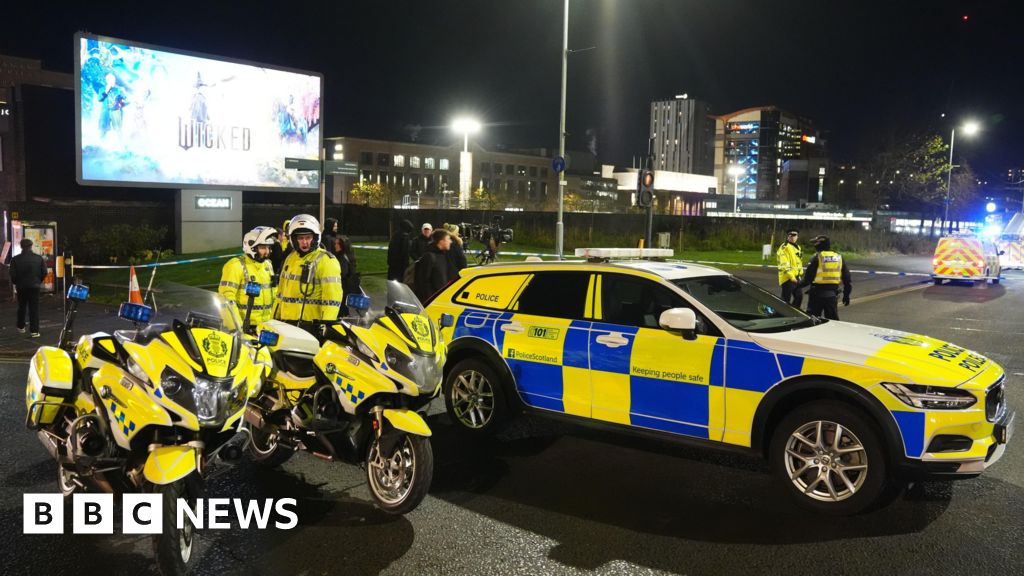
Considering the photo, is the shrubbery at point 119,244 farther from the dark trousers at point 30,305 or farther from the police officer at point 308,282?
the police officer at point 308,282

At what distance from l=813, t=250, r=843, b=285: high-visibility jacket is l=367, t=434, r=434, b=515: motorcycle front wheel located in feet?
26.8

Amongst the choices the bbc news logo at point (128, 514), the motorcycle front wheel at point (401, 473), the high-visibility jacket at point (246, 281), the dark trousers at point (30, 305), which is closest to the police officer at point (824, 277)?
the high-visibility jacket at point (246, 281)

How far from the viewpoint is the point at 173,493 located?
12.5 feet

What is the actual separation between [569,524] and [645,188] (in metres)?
11.9

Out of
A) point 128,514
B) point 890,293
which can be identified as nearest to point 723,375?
point 128,514

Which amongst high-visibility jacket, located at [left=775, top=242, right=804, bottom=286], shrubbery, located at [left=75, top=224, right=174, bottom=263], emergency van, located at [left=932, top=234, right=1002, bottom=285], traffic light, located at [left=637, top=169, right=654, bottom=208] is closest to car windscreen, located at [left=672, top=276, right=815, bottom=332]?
high-visibility jacket, located at [left=775, top=242, right=804, bottom=286]

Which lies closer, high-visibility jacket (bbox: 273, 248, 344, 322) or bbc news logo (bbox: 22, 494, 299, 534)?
bbc news logo (bbox: 22, 494, 299, 534)

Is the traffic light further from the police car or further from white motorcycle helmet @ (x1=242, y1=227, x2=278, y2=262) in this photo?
white motorcycle helmet @ (x1=242, y1=227, x2=278, y2=262)

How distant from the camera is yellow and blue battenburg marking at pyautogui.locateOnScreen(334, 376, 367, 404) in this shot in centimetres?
486

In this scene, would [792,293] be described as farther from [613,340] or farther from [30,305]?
[30,305]

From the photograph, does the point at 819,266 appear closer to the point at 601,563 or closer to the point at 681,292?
the point at 681,292

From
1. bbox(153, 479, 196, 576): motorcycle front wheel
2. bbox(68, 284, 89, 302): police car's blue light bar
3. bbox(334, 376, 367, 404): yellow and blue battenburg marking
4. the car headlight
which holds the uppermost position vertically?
bbox(68, 284, 89, 302): police car's blue light bar

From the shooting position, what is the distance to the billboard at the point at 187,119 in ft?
76.4

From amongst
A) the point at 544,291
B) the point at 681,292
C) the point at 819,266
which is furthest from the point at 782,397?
the point at 819,266
